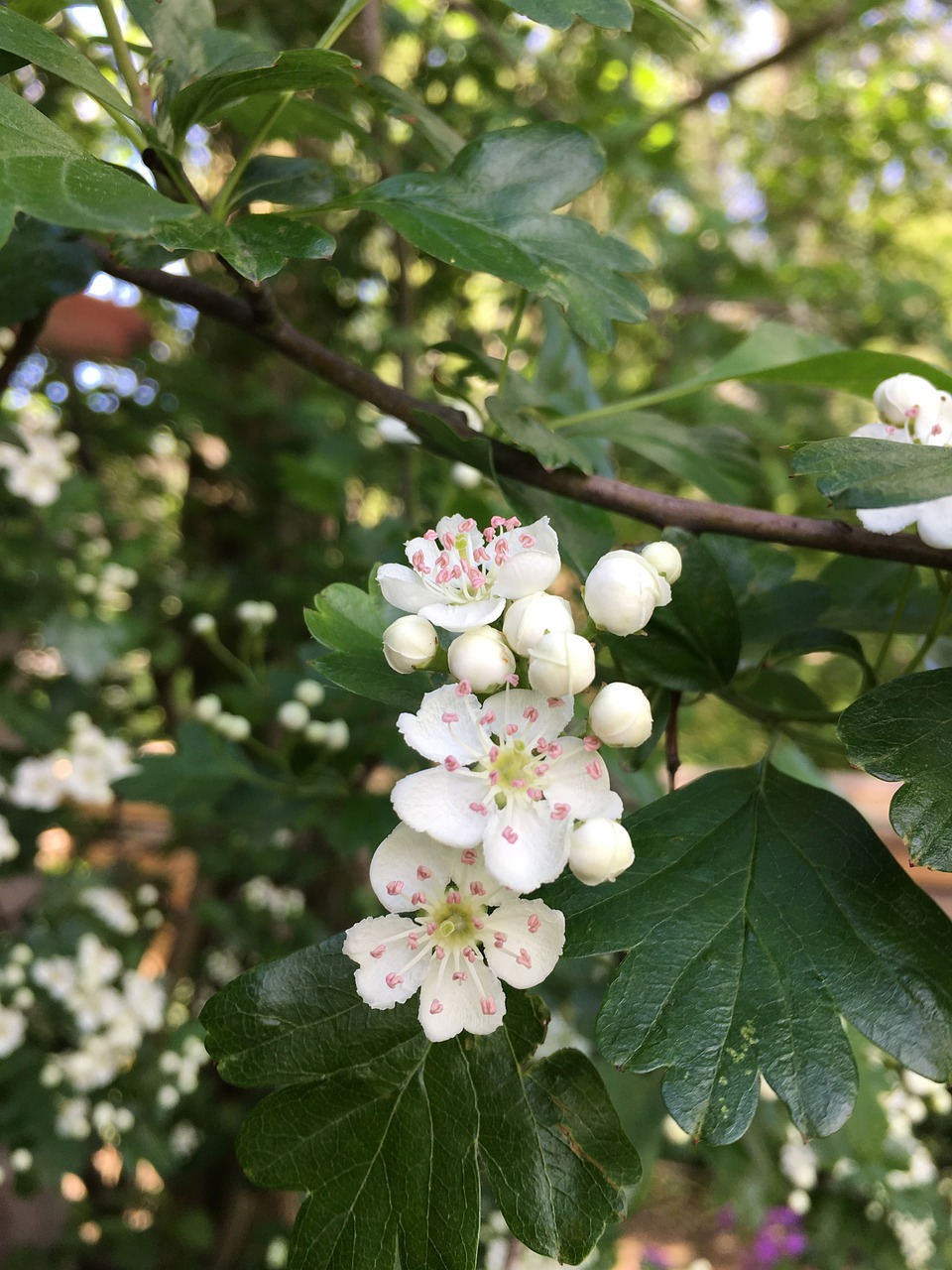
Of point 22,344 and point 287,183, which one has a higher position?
point 287,183

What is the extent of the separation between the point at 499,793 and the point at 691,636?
0.70 ft

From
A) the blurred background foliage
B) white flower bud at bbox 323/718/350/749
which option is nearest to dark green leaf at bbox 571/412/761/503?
the blurred background foliage

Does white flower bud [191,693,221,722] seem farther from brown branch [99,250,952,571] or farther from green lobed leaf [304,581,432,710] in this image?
green lobed leaf [304,581,432,710]

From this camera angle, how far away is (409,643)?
0.47 metres

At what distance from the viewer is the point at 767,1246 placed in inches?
84.6

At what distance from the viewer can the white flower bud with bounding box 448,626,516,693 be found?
1.44 feet

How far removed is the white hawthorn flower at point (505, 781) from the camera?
421 mm

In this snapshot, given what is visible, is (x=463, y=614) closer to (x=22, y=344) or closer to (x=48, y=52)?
(x=48, y=52)

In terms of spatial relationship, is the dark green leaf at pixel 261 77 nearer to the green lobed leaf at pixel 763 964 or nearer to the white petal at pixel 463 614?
the white petal at pixel 463 614

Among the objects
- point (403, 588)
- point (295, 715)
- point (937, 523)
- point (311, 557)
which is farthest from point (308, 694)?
point (937, 523)

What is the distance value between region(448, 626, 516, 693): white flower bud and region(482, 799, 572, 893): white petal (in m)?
0.06

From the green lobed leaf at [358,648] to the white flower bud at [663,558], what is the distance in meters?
0.13

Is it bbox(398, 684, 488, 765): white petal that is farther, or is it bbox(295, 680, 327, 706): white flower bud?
bbox(295, 680, 327, 706): white flower bud

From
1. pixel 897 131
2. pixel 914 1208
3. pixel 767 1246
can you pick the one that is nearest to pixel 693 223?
pixel 897 131
